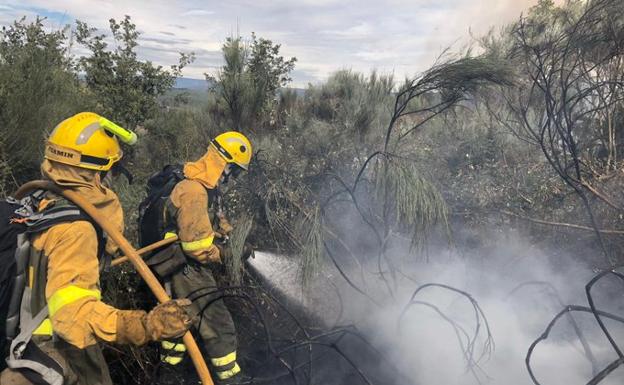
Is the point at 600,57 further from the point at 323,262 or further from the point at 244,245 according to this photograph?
the point at 244,245

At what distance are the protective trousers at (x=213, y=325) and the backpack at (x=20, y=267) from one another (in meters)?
1.50

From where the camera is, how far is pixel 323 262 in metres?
3.97

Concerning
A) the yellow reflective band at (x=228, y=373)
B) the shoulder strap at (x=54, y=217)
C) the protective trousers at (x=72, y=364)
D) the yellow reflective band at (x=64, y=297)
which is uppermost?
the shoulder strap at (x=54, y=217)

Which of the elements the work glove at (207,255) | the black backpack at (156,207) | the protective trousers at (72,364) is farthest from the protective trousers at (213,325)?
the protective trousers at (72,364)

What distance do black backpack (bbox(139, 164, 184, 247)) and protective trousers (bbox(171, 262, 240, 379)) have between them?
363mm

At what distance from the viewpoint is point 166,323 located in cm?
179

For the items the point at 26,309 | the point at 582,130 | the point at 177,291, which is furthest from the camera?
the point at 582,130

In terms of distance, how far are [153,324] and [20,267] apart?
594 millimetres

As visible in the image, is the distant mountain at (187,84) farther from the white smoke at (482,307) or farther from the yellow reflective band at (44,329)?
the yellow reflective band at (44,329)

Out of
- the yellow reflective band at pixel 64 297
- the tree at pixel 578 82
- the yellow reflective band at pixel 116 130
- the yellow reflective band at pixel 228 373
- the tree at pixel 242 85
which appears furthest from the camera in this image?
the tree at pixel 242 85

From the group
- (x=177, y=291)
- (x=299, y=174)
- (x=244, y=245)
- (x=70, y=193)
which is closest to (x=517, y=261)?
(x=299, y=174)

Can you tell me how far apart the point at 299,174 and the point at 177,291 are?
6.70 ft

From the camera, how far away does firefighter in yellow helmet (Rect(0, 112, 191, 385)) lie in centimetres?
170

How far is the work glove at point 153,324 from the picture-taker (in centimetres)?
174
